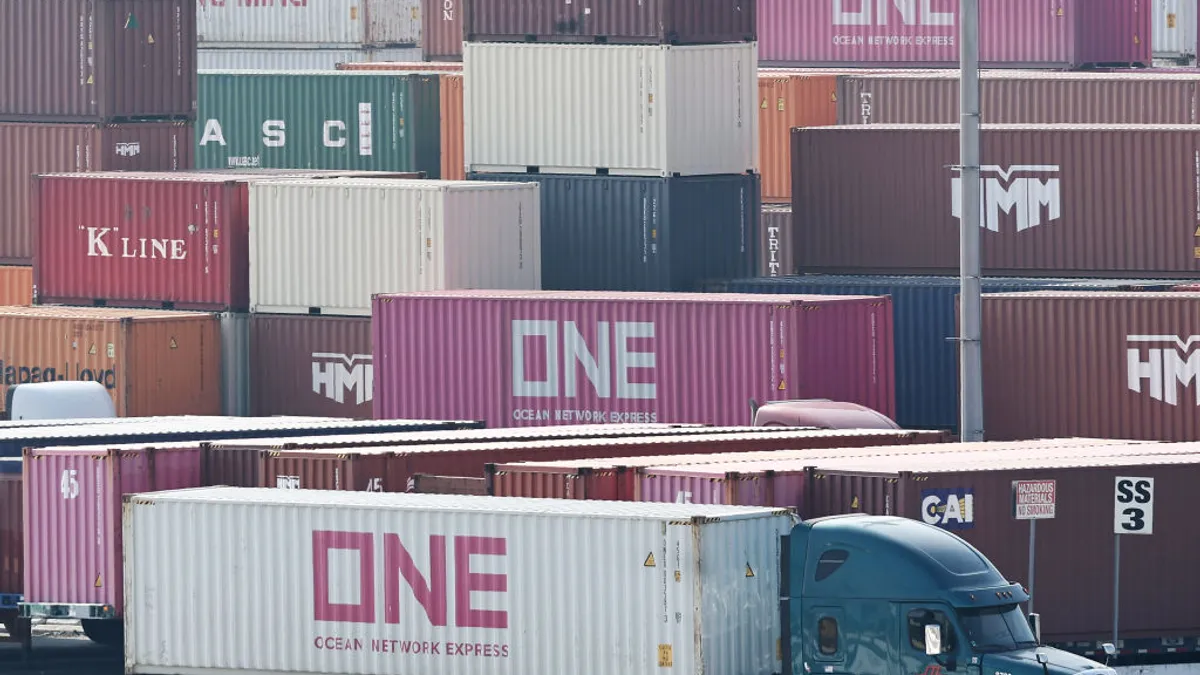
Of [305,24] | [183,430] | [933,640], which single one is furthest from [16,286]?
[933,640]

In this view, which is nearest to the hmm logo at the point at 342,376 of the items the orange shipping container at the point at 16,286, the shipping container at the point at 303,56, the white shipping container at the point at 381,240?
the white shipping container at the point at 381,240

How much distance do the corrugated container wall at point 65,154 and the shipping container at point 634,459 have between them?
65.9 ft

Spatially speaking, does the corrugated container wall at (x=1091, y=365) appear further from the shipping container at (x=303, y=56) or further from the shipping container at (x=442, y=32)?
the shipping container at (x=303, y=56)

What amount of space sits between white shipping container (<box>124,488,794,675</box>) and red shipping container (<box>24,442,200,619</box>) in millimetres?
2668

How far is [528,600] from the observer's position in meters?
24.4

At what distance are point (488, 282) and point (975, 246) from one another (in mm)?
10701

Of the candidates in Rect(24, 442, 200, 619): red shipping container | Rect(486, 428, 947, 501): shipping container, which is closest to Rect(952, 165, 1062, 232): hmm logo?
Rect(486, 428, 947, 501): shipping container

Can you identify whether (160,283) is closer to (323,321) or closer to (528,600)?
(323,321)

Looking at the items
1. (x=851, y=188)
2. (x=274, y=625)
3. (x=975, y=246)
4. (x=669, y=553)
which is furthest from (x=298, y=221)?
(x=669, y=553)

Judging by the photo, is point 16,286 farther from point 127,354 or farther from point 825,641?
point 825,641

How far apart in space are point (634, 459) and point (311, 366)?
15395mm

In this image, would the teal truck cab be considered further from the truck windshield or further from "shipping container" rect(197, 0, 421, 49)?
"shipping container" rect(197, 0, 421, 49)

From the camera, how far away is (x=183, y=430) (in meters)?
33.0

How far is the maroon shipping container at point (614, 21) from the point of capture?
41.9m
